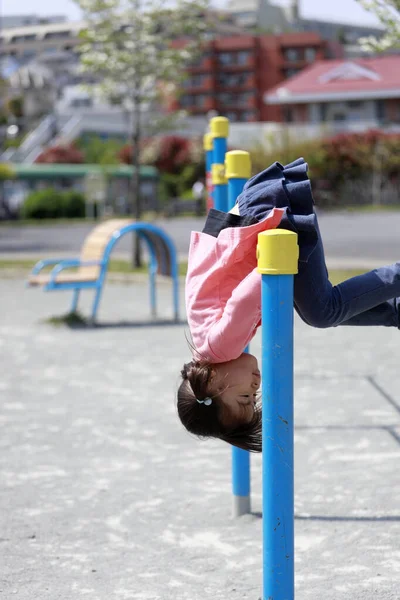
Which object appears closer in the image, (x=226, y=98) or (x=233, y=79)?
(x=233, y=79)

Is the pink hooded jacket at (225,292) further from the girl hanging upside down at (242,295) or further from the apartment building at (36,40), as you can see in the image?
the apartment building at (36,40)

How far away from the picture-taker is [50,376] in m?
7.46

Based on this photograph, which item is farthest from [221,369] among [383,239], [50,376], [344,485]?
[383,239]

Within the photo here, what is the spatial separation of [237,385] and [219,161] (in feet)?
7.07

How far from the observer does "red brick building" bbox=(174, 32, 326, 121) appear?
78.1 metres

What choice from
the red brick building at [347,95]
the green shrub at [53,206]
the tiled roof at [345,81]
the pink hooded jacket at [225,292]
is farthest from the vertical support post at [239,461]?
the tiled roof at [345,81]

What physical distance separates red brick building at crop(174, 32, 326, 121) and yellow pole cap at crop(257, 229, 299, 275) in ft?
251

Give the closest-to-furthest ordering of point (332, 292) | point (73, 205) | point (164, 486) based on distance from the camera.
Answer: point (332, 292) → point (164, 486) → point (73, 205)

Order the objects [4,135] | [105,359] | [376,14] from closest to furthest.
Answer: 1. [376,14]
2. [105,359]
3. [4,135]

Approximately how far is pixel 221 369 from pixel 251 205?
0.52m

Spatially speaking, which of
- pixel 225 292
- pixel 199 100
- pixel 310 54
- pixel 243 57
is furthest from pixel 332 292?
pixel 199 100

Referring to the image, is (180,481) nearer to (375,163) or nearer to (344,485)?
(344,485)

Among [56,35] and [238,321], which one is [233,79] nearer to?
[56,35]

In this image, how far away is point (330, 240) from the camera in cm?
2138
